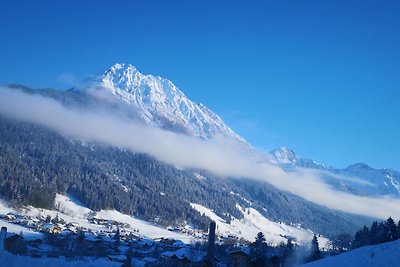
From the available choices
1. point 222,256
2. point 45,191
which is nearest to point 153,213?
point 45,191

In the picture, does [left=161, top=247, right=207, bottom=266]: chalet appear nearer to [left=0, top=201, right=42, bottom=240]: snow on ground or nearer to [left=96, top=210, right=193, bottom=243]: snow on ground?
[left=0, top=201, right=42, bottom=240]: snow on ground

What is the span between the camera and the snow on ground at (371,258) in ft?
54.8

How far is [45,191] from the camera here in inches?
6097

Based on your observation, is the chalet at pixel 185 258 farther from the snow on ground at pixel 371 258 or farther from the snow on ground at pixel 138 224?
the snow on ground at pixel 138 224

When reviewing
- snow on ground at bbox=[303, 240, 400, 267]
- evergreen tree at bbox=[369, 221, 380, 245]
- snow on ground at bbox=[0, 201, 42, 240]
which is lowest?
snow on ground at bbox=[0, 201, 42, 240]

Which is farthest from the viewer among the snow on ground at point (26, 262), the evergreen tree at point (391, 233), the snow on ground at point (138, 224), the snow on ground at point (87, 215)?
the snow on ground at point (138, 224)

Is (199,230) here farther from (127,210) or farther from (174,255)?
(174,255)

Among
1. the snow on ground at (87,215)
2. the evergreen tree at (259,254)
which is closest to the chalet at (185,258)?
the evergreen tree at (259,254)

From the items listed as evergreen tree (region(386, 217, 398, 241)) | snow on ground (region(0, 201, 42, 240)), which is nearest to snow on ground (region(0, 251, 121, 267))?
evergreen tree (region(386, 217, 398, 241))

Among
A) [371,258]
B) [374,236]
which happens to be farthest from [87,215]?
[371,258]

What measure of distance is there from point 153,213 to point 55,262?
184 metres

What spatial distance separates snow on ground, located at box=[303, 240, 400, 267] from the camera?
16703mm

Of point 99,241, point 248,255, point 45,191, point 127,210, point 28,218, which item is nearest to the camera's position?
point 248,255

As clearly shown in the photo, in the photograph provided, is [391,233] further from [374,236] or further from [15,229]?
[15,229]
